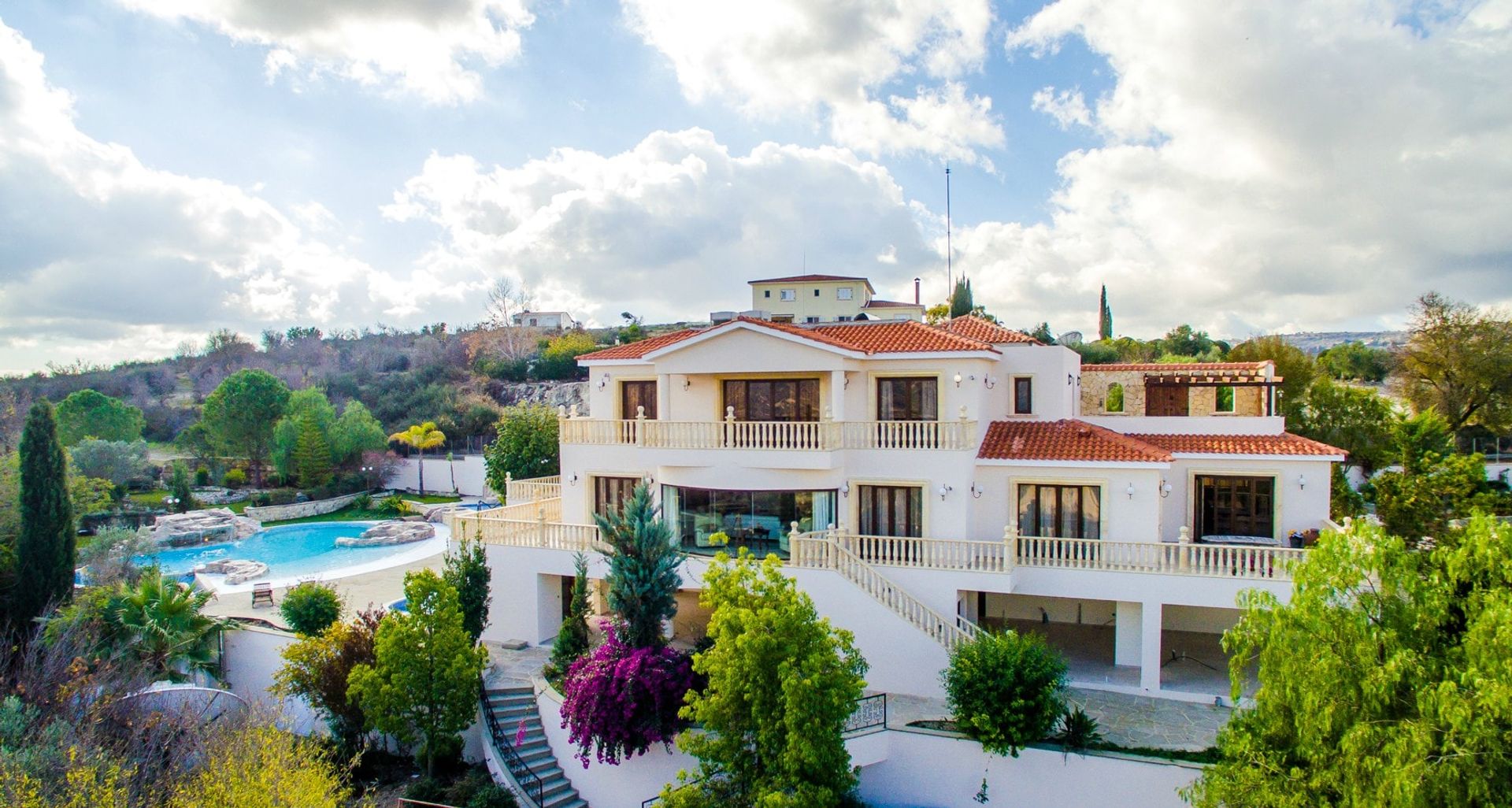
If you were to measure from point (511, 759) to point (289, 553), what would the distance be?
28.3 m

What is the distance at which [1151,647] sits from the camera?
56.0 ft

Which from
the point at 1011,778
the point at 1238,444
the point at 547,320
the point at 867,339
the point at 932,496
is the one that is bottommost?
the point at 1011,778

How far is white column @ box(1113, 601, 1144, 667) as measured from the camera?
18.0m

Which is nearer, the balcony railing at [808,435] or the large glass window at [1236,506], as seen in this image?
the balcony railing at [808,435]

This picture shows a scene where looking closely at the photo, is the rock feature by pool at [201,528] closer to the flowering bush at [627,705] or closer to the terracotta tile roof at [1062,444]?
the flowering bush at [627,705]

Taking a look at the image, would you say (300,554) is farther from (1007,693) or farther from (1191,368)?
(1191,368)

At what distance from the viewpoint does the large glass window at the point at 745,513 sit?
19.8 meters

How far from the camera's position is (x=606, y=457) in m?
21.8

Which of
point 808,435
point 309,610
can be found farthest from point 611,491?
point 309,610

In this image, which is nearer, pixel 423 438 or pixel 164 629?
pixel 164 629

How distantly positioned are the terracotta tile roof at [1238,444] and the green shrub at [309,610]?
23.7 meters

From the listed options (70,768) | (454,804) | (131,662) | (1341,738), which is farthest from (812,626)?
(131,662)

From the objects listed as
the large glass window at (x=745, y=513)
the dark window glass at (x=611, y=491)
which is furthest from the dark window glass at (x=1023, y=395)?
the dark window glass at (x=611, y=491)

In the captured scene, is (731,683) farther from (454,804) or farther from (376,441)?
(376,441)
